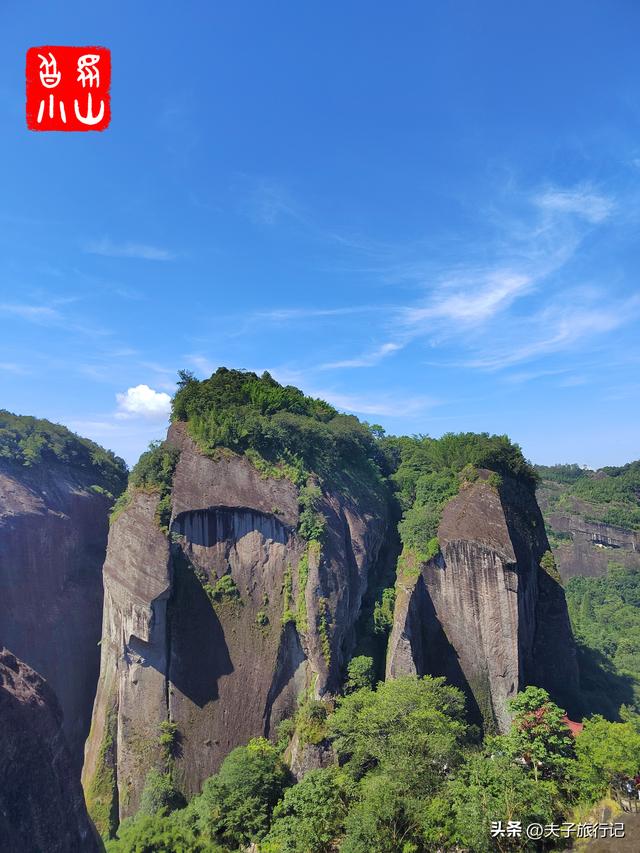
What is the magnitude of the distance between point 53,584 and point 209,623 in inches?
499

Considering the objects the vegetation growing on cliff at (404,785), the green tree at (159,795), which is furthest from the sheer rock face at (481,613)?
the green tree at (159,795)

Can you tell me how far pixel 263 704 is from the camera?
25.2m

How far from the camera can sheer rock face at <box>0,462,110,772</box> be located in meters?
29.0

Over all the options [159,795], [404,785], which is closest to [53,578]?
[159,795]

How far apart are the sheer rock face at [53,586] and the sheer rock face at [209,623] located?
4.30 meters

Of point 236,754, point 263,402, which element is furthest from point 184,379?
point 236,754

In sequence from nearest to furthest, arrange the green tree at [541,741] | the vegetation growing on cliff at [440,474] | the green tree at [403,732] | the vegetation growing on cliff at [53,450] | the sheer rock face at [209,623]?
1. the green tree at [403,732]
2. the green tree at [541,741]
3. the sheer rock face at [209,623]
4. the vegetation growing on cliff at [440,474]
5. the vegetation growing on cliff at [53,450]

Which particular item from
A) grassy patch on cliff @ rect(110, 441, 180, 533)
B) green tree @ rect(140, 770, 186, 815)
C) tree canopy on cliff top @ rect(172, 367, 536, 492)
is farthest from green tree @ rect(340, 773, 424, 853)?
tree canopy on cliff top @ rect(172, 367, 536, 492)

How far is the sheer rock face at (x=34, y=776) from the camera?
926cm

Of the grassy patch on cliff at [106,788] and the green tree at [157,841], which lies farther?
the grassy patch on cliff at [106,788]

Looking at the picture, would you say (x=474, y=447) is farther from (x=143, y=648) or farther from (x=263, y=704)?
(x=143, y=648)

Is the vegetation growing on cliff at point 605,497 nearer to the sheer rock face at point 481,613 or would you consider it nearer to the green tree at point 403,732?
the sheer rock face at point 481,613

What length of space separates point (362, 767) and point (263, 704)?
6.46 meters

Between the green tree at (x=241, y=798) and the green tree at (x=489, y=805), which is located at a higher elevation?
the green tree at (x=489, y=805)
